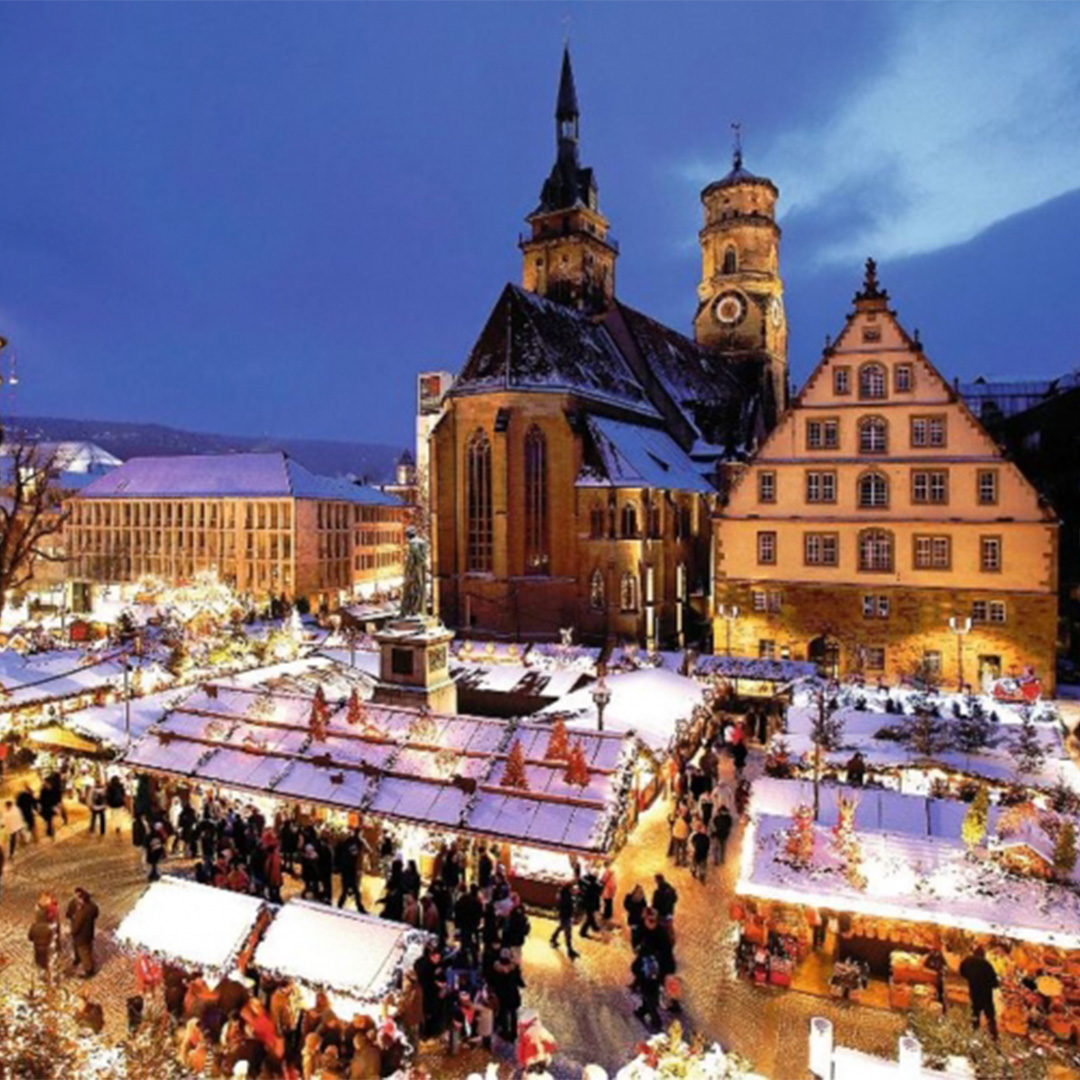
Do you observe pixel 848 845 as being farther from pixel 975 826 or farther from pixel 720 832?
pixel 720 832

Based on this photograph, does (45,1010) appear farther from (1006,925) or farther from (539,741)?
(1006,925)

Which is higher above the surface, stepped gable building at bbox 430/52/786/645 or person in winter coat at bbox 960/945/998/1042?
stepped gable building at bbox 430/52/786/645

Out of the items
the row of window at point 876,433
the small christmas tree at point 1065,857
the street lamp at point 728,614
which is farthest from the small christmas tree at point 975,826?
the street lamp at point 728,614

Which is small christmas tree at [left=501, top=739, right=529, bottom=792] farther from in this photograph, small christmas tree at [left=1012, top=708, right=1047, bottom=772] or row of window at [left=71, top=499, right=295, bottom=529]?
row of window at [left=71, top=499, right=295, bottom=529]

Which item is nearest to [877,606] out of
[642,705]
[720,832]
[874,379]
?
[874,379]

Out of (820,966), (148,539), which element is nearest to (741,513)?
(820,966)

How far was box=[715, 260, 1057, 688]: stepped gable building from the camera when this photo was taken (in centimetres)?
3017

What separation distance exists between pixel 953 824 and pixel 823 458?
2016cm

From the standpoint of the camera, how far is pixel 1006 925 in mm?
11633

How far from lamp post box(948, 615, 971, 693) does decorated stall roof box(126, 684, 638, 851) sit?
747 inches

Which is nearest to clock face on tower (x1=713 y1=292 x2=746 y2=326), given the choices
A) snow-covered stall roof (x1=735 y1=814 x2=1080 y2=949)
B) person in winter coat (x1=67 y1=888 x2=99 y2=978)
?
snow-covered stall roof (x1=735 y1=814 x2=1080 y2=949)

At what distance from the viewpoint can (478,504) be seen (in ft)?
142

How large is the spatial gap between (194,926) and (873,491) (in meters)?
27.6

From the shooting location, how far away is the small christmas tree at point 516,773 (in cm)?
1591
